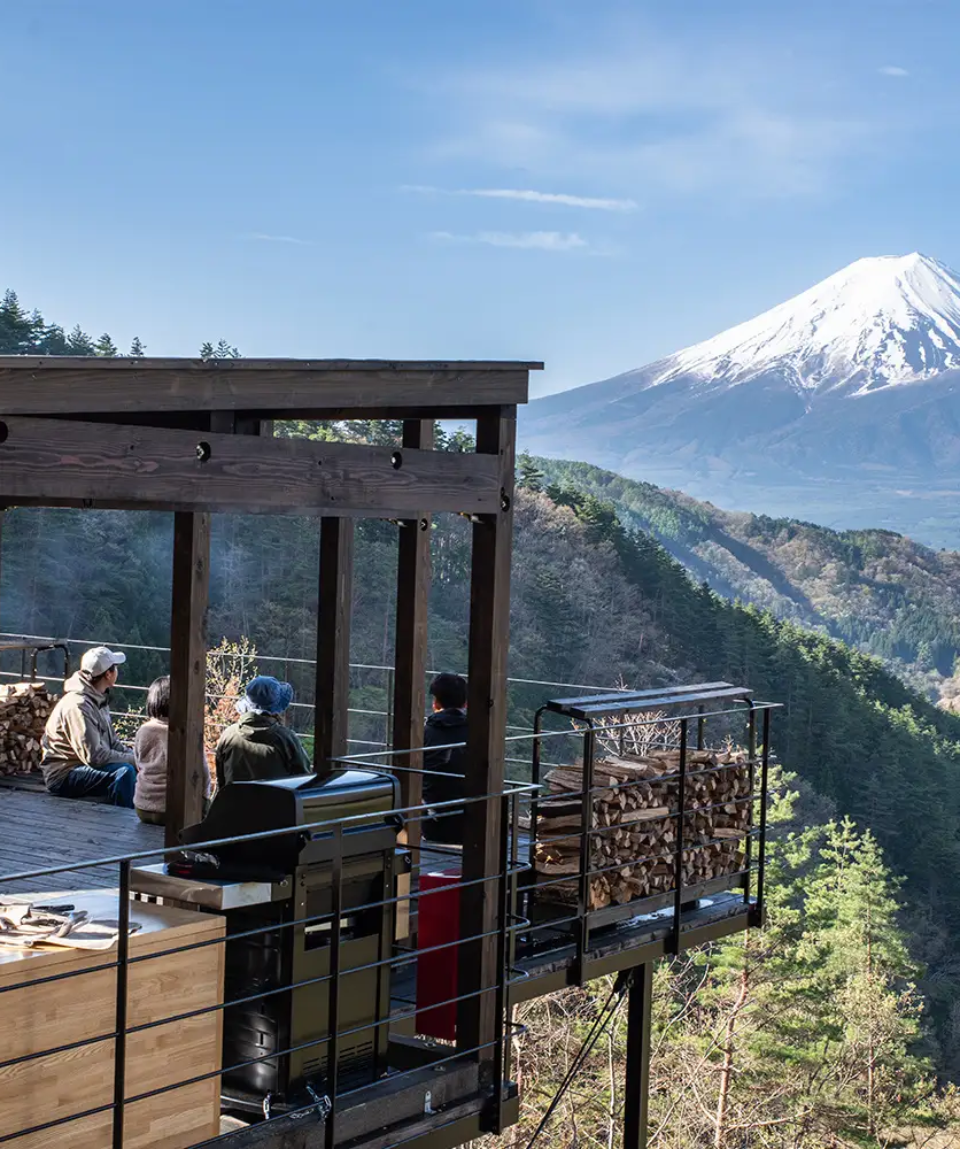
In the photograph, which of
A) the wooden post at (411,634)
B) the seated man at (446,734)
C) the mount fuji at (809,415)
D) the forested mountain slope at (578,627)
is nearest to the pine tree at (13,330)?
the forested mountain slope at (578,627)

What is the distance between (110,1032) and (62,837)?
362 centimetres

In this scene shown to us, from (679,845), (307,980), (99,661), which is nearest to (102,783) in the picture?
(99,661)

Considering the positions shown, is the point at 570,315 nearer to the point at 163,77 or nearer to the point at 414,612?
the point at 163,77

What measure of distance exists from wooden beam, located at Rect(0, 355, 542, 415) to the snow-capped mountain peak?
147323 mm

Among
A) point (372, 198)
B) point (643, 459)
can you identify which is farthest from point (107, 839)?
point (643, 459)

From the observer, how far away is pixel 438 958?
217 inches

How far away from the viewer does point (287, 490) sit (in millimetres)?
4426

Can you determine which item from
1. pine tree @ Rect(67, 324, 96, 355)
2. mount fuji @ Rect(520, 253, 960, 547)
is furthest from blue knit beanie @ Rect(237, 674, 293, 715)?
mount fuji @ Rect(520, 253, 960, 547)

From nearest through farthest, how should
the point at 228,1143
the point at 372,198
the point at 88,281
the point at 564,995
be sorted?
the point at 228,1143
the point at 564,995
the point at 88,281
the point at 372,198

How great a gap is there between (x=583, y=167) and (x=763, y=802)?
102 meters

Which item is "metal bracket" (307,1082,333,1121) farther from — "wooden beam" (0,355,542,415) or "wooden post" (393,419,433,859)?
"wooden post" (393,419,433,859)

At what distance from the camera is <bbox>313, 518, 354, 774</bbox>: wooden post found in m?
7.30

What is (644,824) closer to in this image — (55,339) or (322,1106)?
(322,1106)

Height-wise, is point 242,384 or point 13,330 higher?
point 13,330
